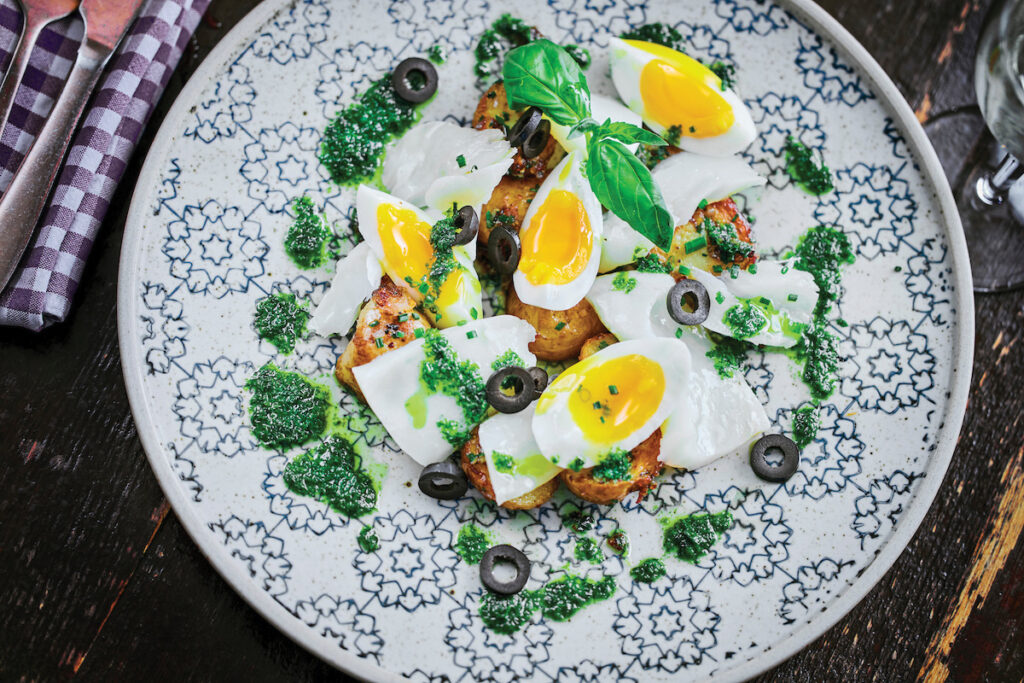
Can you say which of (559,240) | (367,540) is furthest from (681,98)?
(367,540)

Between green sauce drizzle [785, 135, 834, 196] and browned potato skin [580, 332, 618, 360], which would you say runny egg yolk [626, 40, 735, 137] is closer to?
green sauce drizzle [785, 135, 834, 196]

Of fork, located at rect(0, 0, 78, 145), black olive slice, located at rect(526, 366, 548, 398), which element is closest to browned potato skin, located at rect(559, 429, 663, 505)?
black olive slice, located at rect(526, 366, 548, 398)

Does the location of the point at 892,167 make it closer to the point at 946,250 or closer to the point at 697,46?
the point at 946,250

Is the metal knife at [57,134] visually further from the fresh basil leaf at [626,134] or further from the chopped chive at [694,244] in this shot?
the chopped chive at [694,244]

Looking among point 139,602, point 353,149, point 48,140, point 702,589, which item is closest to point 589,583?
point 702,589

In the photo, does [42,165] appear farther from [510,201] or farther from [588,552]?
[588,552]

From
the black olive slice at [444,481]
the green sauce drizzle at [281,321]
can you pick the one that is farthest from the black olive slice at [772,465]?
the green sauce drizzle at [281,321]
